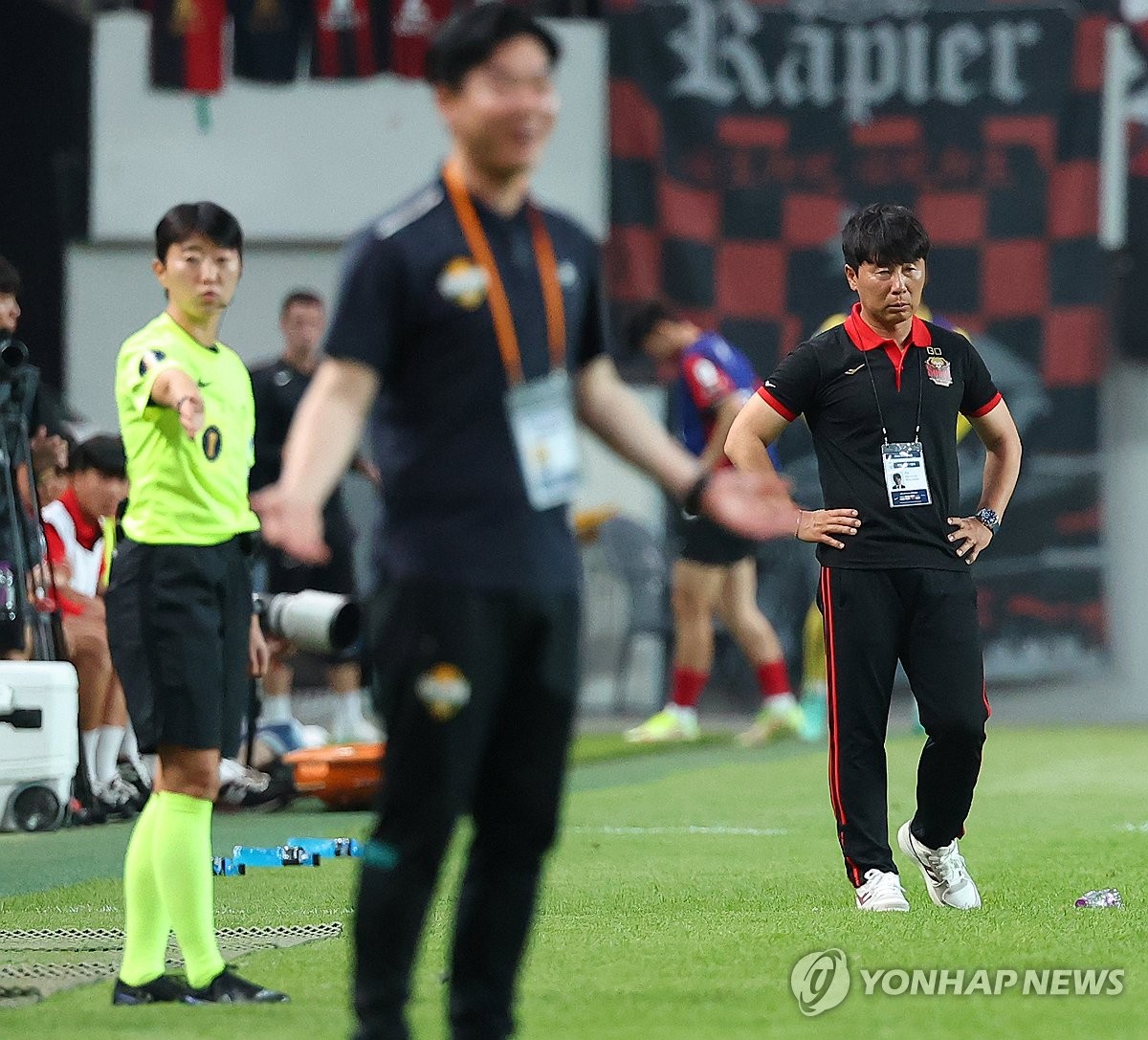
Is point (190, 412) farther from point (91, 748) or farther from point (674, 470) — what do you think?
point (91, 748)

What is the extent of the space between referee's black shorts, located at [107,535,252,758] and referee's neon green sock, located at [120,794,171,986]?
0.16m

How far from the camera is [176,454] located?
4.26 metres

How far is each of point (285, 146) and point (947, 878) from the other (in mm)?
9605

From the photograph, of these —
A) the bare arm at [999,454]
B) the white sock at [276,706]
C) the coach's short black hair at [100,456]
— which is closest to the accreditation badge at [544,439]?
the bare arm at [999,454]

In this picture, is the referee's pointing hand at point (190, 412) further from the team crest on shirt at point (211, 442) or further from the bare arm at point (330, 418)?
the bare arm at point (330, 418)

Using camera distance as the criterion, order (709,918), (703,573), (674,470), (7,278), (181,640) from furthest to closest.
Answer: (703,573) → (7,278) → (709,918) → (181,640) → (674,470)

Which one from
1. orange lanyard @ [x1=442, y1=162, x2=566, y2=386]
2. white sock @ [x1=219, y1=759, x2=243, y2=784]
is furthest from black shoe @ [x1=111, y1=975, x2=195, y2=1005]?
white sock @ [x1=219, y1=759, x2=243, y2=784]

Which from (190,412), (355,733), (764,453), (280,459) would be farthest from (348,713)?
(190,412)

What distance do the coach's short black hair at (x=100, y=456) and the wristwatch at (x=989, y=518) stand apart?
4208 millimetres

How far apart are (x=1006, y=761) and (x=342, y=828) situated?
4.00 m

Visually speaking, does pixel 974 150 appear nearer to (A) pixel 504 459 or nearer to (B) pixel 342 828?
(B) pixel 342 828

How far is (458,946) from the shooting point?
3145 mm

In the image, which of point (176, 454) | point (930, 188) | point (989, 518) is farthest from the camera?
point (930, 188)

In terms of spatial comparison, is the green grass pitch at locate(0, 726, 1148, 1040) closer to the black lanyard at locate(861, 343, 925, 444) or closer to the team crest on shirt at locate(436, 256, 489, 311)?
the black lanyard at locate(861, 343, 925, 444)
